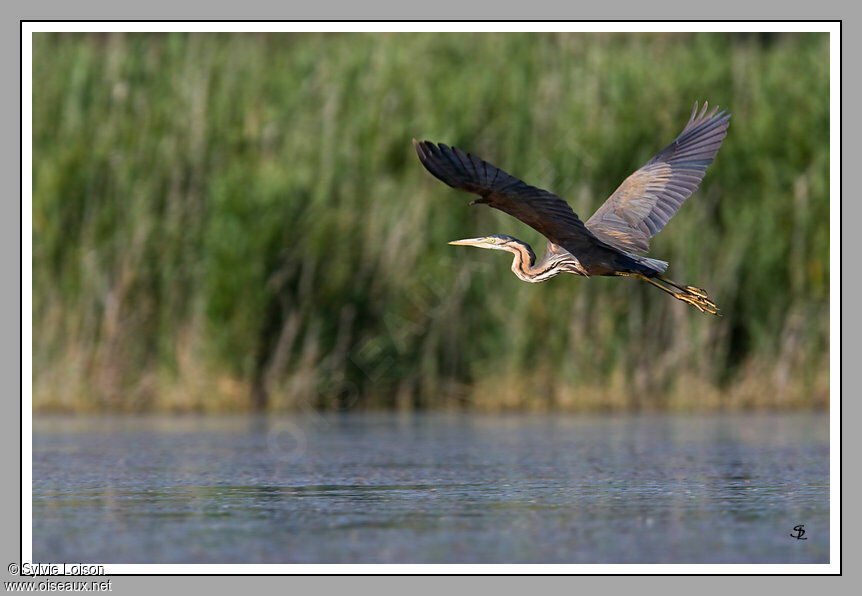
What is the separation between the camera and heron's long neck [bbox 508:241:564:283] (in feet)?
33.7

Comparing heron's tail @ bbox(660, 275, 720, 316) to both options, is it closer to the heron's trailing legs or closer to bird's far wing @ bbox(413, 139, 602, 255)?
the heron's trailing legs

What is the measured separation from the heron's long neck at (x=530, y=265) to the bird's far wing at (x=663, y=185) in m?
0.44

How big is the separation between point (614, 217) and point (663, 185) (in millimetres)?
462

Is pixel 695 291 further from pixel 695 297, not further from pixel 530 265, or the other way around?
pixel 530 265

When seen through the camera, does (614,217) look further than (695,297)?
No

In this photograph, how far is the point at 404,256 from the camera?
1595 cm

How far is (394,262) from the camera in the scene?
52.3 ft

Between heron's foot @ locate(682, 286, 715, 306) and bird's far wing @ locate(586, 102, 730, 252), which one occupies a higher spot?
bird's far wing @ locate(586, 102, 730, 252)

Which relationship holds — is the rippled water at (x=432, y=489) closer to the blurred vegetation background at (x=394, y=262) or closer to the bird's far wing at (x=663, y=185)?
the blurred vegetation background at (x=394, y=262)

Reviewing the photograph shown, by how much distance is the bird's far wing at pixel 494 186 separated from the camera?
8.16 metres

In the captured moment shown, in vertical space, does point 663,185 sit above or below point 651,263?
above

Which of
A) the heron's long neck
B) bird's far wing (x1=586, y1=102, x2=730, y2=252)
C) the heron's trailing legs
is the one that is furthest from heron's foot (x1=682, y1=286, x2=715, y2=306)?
the heron's long neck

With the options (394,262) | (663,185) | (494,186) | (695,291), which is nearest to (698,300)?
(695,291)

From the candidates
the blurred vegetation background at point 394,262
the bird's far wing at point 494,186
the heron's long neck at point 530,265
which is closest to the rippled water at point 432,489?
the blurred vegetation background at point 394,262
